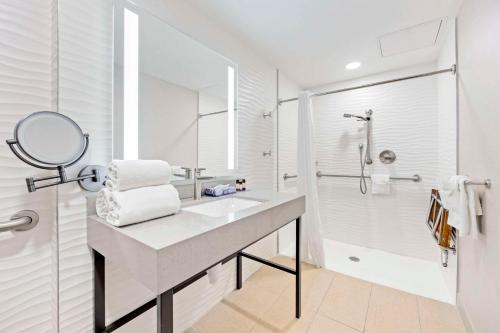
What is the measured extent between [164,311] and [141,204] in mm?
414

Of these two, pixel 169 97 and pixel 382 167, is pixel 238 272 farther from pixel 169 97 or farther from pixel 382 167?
pixel 382 167

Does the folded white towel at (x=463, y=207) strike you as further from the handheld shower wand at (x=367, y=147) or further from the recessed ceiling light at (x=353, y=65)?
the recessed ceiling light at (x=353, y=65)

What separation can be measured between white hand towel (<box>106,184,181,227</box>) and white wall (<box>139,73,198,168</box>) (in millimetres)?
320

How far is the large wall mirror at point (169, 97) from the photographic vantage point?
107 centimetres

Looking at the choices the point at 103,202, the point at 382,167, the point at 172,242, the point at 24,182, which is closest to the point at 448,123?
the point at 382,167

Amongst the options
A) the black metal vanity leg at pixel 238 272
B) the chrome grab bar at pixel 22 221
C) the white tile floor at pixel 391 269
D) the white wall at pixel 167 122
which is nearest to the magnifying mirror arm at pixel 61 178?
the chrome grab bar at pixel 22 221

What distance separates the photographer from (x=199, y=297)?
1458 millimetres

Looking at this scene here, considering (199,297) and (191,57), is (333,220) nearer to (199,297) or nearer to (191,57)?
(199,297)

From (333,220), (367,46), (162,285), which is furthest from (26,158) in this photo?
(333,220)

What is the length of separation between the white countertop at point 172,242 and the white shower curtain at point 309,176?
118 cm

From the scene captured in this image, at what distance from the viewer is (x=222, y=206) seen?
1.38m

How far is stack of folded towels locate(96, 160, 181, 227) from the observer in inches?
32.3

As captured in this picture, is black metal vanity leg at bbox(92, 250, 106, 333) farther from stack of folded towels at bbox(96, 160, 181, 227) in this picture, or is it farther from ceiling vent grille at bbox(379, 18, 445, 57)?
ceiling vent grille at bbox(379, 18, 445, 57)

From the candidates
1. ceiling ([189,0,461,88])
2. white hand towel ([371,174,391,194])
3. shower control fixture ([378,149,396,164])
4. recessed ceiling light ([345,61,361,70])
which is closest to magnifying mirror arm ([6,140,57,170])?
ceiling ([189,0,461,88])
